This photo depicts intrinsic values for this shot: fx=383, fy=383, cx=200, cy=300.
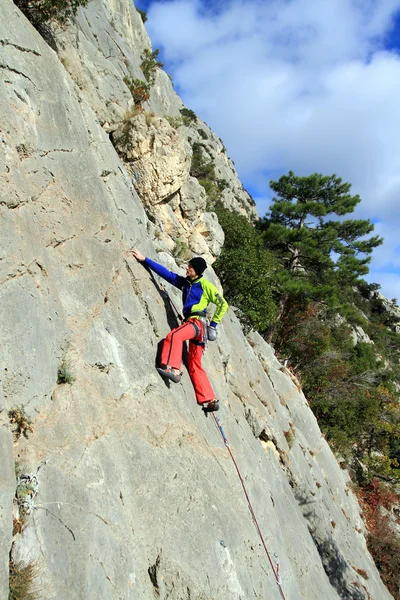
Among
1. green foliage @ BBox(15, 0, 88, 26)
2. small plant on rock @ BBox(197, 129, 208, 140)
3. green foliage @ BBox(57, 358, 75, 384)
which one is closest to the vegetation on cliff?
green foliage @ BBox(15, 0, 88, 26)

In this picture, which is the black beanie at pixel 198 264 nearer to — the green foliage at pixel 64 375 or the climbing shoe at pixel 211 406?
the climbing shoe at pixel 211 406

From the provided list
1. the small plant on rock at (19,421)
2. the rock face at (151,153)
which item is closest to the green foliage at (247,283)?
the rock face at (151,153)

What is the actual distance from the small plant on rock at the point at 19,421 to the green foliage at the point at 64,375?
74 centimetres

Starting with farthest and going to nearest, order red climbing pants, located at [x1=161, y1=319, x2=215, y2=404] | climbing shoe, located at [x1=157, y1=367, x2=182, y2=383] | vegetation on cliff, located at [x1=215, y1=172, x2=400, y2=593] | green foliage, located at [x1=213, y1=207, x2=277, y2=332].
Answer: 1. vegetation on cliff, located at [x1=215, y1=172, x2=400, y2=593]
2. green foliage, located at [x1=213, y1=207, x2=277, y2=332]
3. red climbing pants, located at [x1=161, y1=319, x2=215, y2=404]
4. climbing shoe, located at [x1=157, y1=367, x2=182, y2=383]

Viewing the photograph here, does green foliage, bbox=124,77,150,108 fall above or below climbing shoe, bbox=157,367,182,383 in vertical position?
above

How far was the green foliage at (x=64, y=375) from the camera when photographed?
4938mm

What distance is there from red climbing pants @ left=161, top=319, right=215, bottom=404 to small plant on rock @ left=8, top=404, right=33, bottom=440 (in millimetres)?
2555

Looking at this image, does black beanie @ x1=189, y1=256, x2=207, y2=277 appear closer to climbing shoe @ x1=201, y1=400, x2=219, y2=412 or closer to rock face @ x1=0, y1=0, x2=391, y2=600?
rock face @ x1=0, y1=0, x2=391, y2=600

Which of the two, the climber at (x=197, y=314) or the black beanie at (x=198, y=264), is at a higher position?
the black beanie at (x=198, y=264)

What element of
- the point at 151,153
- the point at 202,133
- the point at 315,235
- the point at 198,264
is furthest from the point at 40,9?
the point at 202,133

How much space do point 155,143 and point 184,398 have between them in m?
6.76

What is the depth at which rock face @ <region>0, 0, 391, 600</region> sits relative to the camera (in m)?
4.07

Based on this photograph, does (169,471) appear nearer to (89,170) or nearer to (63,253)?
(63,253)

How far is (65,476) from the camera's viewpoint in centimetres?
421
